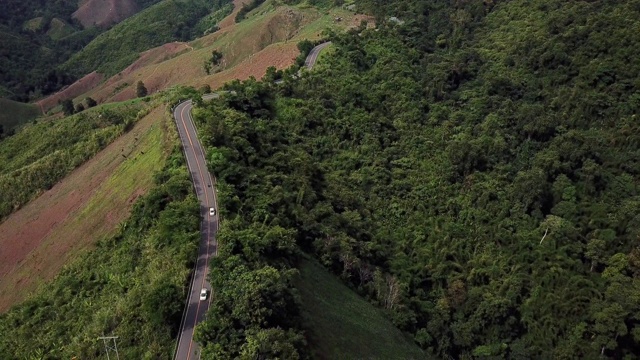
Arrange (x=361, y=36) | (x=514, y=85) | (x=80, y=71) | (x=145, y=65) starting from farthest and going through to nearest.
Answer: (x=80, y=71) < (x=145, y=65) < (x=361, y=36) < (x=514, y=85)

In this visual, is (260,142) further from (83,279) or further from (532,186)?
(532,186)

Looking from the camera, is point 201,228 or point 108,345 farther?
point 201,228

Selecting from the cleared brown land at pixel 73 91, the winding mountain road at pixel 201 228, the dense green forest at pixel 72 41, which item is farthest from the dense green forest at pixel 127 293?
the dense green forest at pixel 72 41


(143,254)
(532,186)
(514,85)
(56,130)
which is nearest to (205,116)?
(143,254)

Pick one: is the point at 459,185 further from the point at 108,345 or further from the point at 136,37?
the point at 136,37

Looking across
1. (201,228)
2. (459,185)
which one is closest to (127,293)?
(201,228)
